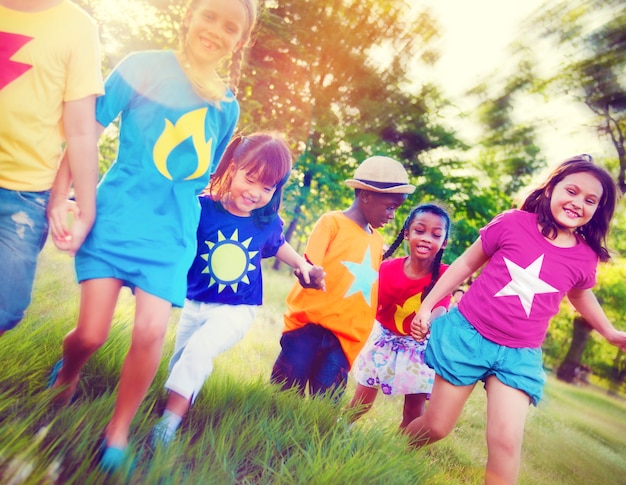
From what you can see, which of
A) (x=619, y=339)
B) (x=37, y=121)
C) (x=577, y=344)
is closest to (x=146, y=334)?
(x=37, y=121)

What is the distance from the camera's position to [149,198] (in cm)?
174

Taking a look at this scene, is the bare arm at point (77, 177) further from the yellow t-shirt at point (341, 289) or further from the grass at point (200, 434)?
the yellow t-shirt at point (341, 289)

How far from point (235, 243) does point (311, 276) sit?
1.33 ft

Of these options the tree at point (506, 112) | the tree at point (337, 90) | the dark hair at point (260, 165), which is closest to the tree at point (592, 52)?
the tree at point (506, 112)

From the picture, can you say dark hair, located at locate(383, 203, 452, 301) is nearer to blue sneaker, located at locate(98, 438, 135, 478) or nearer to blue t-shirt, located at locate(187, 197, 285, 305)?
blue t-shirt, located at locate(187, 197, 285, 305)

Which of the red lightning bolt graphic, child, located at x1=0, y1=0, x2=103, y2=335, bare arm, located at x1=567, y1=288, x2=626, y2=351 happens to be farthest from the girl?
bare arm, located at x1=567, y1=288, x2=626, y2=351

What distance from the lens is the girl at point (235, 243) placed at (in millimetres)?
2201

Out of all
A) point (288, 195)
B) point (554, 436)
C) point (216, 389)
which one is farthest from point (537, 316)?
point (288, 195)

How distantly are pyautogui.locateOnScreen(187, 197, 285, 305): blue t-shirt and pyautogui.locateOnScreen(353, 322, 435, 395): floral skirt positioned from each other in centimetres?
126

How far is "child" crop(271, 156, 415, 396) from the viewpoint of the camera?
276cm

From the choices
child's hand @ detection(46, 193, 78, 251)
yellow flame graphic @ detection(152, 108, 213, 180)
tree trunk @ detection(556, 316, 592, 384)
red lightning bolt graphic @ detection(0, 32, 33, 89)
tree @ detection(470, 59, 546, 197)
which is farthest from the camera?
tree trunk @ detection(556, 316, 592, 384)

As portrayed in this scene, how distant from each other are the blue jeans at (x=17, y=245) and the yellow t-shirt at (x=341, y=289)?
144 centimetres

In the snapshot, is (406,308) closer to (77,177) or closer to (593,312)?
(593,312)

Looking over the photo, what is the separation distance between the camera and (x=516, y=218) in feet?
7.90
